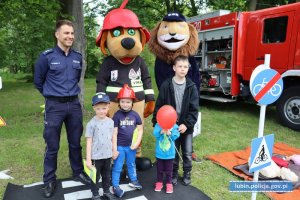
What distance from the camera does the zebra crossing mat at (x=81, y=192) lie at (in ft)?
11.0

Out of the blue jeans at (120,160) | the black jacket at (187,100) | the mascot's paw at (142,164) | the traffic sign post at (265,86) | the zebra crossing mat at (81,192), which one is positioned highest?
the traffic sign post at (265,86)

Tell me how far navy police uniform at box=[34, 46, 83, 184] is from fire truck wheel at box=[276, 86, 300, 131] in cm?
453

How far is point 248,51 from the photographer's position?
6.92m

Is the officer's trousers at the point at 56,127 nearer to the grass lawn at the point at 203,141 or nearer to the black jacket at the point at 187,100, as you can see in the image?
the grass lawn at the point at 203,141

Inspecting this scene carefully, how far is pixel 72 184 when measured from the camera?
12.1 ft

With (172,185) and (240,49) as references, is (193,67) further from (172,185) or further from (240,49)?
(240,49)

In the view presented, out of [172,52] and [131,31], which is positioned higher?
[131,31]

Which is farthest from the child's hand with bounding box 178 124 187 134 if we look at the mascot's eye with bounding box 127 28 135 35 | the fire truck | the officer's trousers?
the fire truck

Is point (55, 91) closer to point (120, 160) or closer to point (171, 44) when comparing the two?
point (120, 160)

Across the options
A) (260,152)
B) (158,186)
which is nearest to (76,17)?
(158,186)

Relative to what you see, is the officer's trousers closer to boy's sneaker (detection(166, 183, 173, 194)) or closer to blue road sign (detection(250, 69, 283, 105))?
boy's sneaker (detection(166, 183, 173, 194))

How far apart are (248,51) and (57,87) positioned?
495 cm

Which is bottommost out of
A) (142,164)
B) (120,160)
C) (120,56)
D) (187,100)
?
(142,164)

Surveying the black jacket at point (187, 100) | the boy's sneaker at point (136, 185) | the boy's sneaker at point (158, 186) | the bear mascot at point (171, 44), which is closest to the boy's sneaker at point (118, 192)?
the boy's sneaker at point (136, 185)
